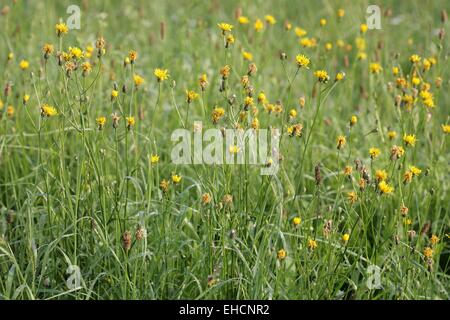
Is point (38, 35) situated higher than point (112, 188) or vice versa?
point (38, 35)

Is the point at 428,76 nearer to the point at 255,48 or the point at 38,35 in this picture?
the point at 255,48

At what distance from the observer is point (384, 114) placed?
13.4ft

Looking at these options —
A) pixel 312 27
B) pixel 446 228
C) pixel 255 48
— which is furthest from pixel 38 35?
pixel 446 228

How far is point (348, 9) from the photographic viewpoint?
546cm

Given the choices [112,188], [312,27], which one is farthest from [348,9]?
[112,188]

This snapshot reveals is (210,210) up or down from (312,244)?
up

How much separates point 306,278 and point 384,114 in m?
1.56
